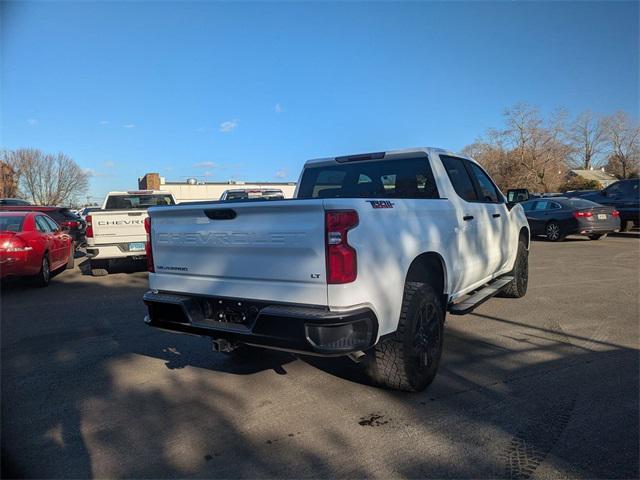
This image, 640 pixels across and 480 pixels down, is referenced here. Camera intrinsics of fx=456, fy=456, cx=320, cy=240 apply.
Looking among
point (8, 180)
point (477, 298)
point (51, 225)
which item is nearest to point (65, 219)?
point (51, 225)

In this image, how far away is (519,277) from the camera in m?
7.02

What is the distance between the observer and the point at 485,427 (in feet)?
10.5

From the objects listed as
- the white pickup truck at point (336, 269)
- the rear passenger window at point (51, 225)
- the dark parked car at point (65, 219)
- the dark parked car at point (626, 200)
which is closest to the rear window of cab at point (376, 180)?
the white pickup truck at point (336, 269)

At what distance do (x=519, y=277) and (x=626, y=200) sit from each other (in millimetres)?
12427

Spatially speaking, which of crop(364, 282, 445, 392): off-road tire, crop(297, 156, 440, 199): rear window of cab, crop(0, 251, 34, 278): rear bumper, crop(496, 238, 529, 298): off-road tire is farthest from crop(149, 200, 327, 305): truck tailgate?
crop(0, 251, 34, 278): rear bumper

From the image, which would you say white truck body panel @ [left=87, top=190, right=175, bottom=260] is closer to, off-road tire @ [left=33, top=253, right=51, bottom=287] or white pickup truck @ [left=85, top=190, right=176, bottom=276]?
white pickup truck @ [left=85, top=190, right=176, bottom=276]

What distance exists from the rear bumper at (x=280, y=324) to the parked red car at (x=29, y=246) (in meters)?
6.17

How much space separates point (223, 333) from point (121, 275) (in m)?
8.16

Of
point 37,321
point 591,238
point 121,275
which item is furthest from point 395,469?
point 591,238

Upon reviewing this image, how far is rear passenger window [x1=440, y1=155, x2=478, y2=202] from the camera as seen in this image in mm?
4930

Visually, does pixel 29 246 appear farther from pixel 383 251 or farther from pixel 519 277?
pixel 519 277

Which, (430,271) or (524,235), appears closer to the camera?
(430,271)

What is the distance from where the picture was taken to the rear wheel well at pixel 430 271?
12.6ft

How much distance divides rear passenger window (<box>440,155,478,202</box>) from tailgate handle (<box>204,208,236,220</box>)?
8.21 ft
